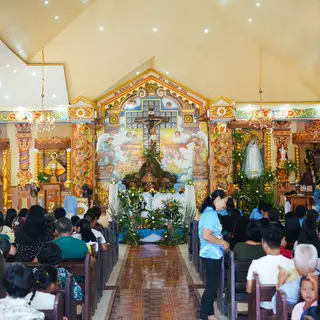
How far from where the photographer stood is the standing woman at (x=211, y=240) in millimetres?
5578

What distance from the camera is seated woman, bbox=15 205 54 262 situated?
5766 millimetres

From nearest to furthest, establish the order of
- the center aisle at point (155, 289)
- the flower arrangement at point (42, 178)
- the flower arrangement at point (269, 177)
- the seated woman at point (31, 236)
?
the seated woman at point (31, 236), the center aisle at point (155, 289), the flower arrangement at point (269, 177), the flower arrangement at point (42, 178)

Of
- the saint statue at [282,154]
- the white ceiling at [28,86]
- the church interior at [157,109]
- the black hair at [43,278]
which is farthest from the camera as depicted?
the saint statue at [282,154]

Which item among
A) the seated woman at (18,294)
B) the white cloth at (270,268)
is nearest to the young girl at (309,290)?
the white cloth at (270,268)

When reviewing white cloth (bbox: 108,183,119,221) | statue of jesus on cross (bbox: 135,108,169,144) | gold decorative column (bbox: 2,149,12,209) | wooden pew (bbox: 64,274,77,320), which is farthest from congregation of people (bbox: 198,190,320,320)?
gold decorative column (bbox: 2,149,12,209)

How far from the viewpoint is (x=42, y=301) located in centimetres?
385

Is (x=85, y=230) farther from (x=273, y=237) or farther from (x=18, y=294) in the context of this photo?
(x=18, y=294)

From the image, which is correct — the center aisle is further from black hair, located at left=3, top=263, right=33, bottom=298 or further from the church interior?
black hair, located at left=3, top=263, right=33, bottom=298

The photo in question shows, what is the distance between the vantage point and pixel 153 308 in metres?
6.72

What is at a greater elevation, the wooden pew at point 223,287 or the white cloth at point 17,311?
the white cloth at point 17,311

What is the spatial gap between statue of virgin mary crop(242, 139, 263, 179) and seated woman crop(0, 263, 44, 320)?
50.4ft

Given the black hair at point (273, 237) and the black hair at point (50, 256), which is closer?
the black hair at point (50, 256)

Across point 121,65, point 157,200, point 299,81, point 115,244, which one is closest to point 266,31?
point 299,81

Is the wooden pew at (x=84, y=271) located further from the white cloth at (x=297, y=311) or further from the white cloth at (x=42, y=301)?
the white cloth at (x=297, y=311)
